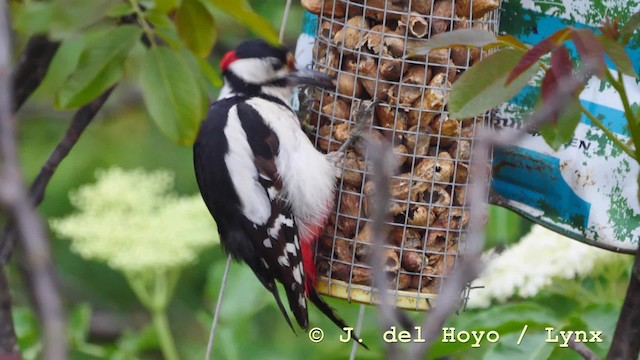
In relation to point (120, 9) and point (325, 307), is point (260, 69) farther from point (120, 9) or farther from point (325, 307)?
point (120, 9)

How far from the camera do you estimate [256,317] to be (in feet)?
10.5

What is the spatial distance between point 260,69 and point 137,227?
1.56ft

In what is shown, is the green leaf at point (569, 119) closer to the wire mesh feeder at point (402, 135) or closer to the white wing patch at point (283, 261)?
the wire mesh feeder at point (402, 135)

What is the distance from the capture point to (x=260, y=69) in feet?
7.02

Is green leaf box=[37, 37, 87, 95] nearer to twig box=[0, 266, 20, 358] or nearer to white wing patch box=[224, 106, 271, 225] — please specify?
twig box=[0, 266, 20, 358]

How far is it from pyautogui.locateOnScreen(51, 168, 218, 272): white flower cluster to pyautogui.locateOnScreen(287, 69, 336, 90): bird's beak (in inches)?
18.1

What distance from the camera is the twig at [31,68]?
5.33ft

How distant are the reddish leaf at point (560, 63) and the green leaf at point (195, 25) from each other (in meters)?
Result: 0.43

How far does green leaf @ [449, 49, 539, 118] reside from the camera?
1.24 meters

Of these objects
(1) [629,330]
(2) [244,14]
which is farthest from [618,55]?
(2) [244,14]

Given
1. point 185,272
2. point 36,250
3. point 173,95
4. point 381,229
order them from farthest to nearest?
point 185,272, point 173,95, point 381,229, point 36,250

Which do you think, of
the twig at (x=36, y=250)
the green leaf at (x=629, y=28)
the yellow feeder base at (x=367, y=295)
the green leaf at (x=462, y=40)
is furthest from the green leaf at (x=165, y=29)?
the yellow feeder base at (x=367, y=295)

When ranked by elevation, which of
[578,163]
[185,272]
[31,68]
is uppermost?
[31,68]

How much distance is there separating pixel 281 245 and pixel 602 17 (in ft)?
2.53
